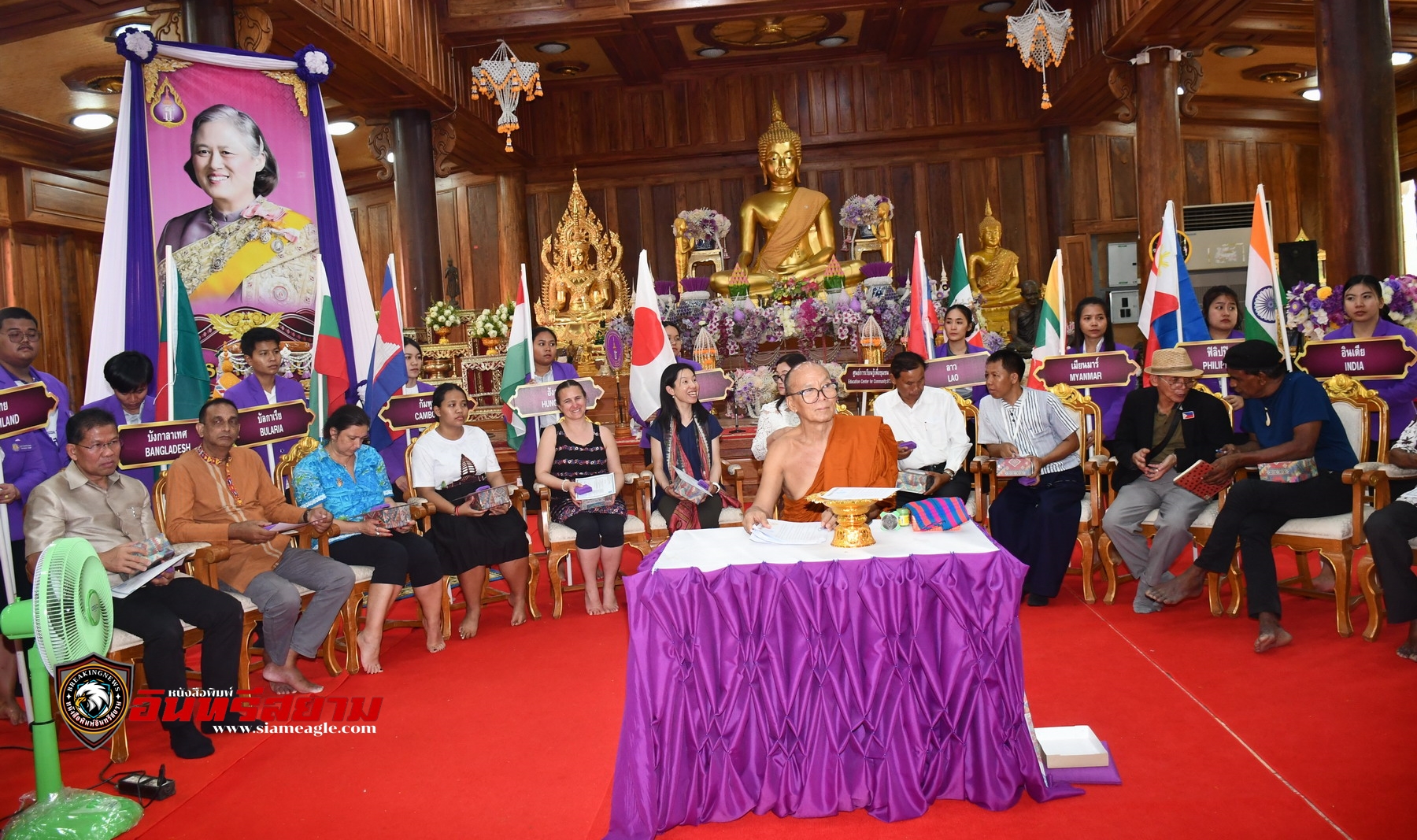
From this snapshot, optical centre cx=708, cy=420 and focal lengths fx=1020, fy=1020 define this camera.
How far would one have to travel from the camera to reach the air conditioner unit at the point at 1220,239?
27.0 feet

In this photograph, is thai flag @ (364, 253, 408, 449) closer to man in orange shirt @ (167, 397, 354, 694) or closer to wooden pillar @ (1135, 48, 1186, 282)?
man in orange shirt @ (167, 397, 354, 694)

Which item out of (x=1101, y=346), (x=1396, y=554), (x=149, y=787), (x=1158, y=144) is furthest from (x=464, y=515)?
(x=1158, y=144)

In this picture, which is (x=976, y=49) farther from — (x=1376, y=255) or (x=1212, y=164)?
(x=1376, y=255)

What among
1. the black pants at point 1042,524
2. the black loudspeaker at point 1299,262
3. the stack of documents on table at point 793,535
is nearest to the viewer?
the stack of documents on table at point 793,535

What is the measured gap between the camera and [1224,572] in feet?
13.2

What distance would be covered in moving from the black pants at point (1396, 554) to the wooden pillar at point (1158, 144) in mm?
4508

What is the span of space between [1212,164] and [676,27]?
6.14m

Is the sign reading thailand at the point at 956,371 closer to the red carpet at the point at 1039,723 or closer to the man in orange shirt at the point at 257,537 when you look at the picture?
the red carpet at the point at 1039,723

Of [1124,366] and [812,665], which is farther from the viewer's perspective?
[1124,366]

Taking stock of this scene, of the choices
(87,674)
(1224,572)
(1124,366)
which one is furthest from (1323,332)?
(87,674)

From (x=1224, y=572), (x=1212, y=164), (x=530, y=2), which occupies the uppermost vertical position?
(x=530, y=2)

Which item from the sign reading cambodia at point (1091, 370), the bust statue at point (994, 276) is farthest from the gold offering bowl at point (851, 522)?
the bust statue at point (994, 276)

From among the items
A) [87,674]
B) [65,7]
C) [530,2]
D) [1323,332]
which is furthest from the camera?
[530,2]

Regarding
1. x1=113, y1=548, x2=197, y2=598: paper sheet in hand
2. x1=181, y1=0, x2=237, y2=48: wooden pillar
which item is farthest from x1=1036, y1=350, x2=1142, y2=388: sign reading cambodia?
x1=181, y1=0, x2=237, y2=48: wooden pillar
